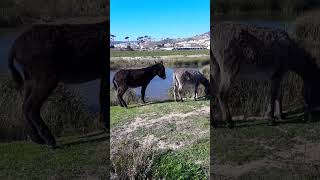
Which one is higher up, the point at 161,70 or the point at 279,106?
the point at 161,70

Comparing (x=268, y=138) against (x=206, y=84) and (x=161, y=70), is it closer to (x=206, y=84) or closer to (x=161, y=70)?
(x=206, y=84)

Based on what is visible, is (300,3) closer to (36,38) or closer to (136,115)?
(136,115)

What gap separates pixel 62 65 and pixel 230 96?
234 centimetres

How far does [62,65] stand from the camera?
7172mm

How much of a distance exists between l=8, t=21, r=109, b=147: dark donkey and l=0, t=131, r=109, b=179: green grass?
17 cm

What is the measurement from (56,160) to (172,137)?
5.23ft

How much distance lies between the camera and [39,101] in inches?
278

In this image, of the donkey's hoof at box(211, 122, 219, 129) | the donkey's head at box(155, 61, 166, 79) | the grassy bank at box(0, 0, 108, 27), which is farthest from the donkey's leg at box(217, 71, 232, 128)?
the grassy bank at box(0, 0, 108, 27)

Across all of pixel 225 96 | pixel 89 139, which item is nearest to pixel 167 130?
pixel 225 96

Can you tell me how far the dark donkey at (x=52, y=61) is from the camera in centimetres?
696

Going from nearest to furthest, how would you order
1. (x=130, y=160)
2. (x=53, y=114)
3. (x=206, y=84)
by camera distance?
(x=53, y=114)
(x=130, y=160)
(x=206, y=84)

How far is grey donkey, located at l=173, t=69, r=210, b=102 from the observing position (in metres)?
7.60

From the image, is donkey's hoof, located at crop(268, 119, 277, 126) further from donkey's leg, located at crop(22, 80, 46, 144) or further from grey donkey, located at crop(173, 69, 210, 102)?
donkey's leg, located at crop(22, 80, 46, 144)

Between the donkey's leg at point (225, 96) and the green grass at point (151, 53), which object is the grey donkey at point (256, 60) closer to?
the donkey's leg at point (225, 96)
